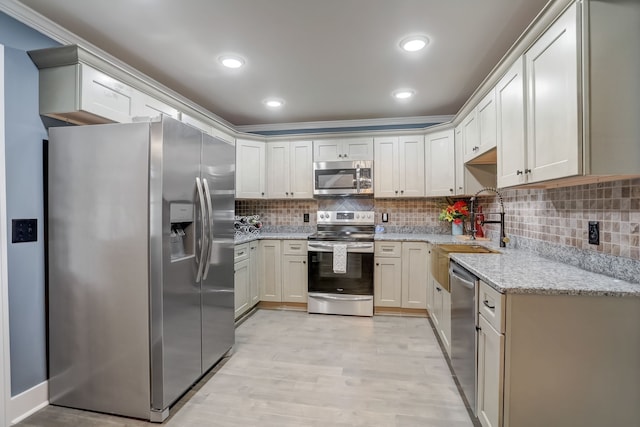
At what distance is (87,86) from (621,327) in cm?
310

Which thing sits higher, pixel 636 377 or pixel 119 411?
pixel 636 377

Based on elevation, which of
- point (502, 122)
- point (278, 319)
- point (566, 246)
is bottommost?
point (278, 319)

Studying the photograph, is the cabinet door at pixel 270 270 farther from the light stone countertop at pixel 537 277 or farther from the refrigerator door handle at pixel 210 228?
the light stone countertop at pixel 537 277

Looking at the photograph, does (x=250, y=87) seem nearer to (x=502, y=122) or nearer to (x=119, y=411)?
(x=502, y=122)

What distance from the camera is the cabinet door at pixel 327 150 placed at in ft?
12.7

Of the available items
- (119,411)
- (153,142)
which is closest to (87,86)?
(153,142)

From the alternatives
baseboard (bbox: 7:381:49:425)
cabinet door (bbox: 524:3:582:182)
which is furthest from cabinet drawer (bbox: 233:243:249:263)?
cabinet door (bbox: 524:3:582:182)

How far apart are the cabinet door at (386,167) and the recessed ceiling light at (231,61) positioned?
1.95m

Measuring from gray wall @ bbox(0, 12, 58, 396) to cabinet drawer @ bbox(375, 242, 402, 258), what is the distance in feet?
9.65

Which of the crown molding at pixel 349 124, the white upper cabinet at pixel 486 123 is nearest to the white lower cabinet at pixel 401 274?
the white upper cabinet at pixel 486 123

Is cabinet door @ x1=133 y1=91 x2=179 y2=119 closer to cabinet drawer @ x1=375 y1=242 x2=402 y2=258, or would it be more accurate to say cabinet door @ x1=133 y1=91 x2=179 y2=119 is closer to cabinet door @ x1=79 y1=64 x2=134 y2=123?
cabinet door @ x1=79 y1=64 x2=134 y2=123

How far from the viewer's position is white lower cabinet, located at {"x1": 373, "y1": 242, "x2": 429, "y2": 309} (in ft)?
11.2

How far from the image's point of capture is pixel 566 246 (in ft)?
6.25

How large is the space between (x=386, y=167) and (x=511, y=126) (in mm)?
1882
